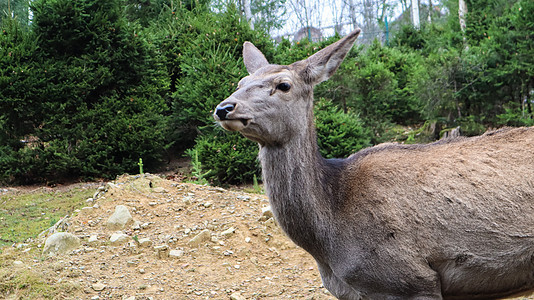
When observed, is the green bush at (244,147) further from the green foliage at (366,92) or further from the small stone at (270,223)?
the small stone at (270,223)

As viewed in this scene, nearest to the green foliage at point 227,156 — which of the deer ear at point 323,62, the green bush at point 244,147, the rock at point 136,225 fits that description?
the green bush at point 244,147

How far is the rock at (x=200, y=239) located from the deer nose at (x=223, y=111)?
3148 millimetres

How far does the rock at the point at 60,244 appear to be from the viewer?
612cm

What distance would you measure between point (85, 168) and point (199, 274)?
17.9 ft

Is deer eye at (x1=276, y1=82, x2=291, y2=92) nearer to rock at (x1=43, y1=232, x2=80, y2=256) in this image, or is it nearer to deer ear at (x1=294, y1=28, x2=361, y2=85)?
deer ear at (x1=294, y1=28, x2=361, y2=85)

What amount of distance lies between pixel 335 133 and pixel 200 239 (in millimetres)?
4285

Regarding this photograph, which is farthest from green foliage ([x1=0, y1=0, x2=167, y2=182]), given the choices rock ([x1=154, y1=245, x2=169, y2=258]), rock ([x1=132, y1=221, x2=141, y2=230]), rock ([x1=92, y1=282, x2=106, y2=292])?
rock ([x1=92, y1=282, x2=106, y2=292])

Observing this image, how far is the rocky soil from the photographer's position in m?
5.43

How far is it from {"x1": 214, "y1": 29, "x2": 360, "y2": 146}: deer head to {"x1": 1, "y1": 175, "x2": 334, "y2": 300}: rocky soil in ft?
7.50

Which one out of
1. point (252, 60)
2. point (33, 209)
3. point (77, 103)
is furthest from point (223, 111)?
point (77, 103)

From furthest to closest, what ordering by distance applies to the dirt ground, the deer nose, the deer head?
the dirt ground < the deer head < the deer nose

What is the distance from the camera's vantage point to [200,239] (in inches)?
247

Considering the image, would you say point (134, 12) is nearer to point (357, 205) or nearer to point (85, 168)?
point (85, 168)

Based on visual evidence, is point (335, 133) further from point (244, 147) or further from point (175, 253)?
point (175, 253)
